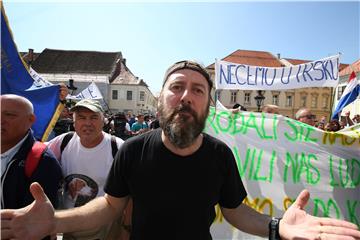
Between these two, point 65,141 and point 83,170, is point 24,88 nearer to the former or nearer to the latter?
point 65,141

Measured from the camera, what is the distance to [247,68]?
573 centimetres

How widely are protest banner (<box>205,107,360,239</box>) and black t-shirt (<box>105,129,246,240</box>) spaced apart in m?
1.62

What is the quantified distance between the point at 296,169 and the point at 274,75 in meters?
3.04

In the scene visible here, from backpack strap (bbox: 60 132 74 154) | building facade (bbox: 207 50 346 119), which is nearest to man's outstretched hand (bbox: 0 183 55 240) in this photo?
backpack strap (bbox: 60 132 74 154)

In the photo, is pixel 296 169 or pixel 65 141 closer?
pixel 65 141

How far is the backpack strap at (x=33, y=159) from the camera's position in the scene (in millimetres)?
1877

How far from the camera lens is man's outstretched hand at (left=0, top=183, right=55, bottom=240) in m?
1.21

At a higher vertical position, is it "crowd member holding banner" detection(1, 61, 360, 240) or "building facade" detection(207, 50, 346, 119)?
"building facade" detection(207, 50, 346, 119)

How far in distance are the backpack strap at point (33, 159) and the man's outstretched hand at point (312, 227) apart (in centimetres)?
166

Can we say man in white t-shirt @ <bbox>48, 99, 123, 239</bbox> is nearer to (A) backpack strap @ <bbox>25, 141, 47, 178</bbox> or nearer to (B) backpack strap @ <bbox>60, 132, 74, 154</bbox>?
(B) backpack strap @ <bbox>60, 132, 74, 154</bbox>

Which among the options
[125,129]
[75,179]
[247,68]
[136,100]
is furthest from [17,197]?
[136,100]

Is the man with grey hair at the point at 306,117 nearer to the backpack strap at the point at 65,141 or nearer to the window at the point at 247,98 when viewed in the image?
the backpack strap at the point at 65,141

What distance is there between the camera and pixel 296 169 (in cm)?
321

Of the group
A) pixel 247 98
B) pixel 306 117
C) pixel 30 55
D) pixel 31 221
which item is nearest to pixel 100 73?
pixel 30 55
